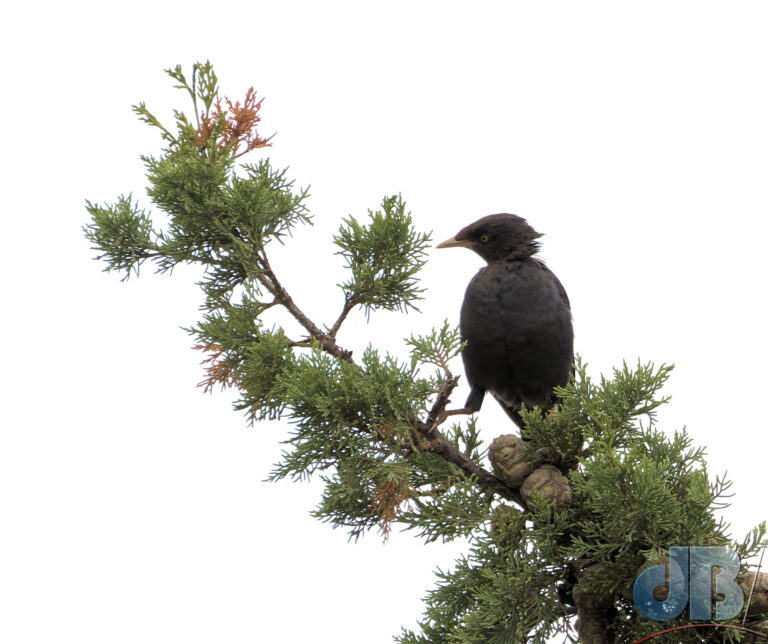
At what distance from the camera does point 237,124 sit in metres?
3.27

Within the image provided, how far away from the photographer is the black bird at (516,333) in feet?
11.0

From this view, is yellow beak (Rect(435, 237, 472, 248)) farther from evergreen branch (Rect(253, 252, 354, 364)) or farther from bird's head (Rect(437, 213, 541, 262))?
evergreen branch (Rect(253, 252, 354, 364))

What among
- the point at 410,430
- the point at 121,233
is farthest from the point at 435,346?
the point at 121,233

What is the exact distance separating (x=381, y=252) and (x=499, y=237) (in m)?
0.65

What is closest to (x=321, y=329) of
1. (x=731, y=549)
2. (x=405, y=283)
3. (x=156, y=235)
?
(x=405, y=283)

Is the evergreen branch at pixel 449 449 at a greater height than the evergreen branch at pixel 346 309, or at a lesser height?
lesser

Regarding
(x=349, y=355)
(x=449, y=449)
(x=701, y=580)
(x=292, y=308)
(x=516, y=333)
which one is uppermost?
(x=516, y=333)

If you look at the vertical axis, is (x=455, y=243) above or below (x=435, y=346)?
above

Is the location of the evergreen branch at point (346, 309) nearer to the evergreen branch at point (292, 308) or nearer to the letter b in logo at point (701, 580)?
the evergreen branch at point (292, 308)

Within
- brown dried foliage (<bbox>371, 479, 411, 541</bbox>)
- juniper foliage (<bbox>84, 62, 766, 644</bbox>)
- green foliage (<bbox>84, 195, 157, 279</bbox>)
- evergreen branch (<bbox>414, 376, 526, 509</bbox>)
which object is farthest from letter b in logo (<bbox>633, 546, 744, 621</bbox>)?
green foliage (<bbox>84, 195, 157, 279</bbox>)

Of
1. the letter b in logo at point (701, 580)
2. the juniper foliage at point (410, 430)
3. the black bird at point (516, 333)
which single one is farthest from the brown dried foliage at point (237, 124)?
the letter b in logo at point (701, 580)

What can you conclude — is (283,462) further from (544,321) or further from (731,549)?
(731,549)

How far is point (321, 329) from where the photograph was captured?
122 inches

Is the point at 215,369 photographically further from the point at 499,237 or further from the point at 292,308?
the point at 499,237
